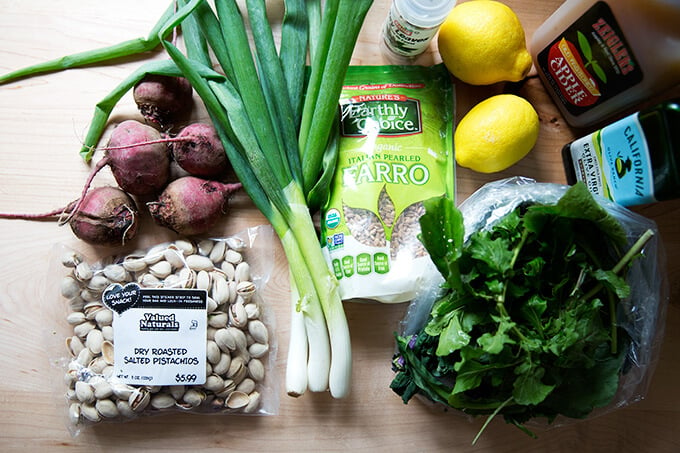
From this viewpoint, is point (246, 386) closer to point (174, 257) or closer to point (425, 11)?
point (174, 257)

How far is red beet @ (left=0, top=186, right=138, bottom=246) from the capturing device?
0.71 meters

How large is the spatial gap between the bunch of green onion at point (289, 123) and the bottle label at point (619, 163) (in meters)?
0.38

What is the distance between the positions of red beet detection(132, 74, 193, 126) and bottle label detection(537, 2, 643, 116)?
0.57 meters

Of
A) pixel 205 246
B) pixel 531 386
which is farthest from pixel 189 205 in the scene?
pixel 531 386

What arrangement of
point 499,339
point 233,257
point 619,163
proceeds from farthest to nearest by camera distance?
1. point 233,257
2. point 619,163
3. point 499,339

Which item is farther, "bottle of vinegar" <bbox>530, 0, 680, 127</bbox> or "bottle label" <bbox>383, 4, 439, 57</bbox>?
"bottle label" <bbox>383, 4, 439, 57</bbox>

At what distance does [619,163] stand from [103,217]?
0.73 m

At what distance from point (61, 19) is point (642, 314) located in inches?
39.1

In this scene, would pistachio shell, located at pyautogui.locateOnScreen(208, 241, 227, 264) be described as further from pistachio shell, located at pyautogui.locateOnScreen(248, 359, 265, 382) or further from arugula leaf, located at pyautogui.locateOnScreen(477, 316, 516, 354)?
arugula leaf, located at pyautogui.locateOnScreen(477, 316, 516, 354)

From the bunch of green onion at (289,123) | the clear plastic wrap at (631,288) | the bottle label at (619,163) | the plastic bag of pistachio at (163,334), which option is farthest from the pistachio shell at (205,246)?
the bottle label at (619,163)

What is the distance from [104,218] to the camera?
2.31ft

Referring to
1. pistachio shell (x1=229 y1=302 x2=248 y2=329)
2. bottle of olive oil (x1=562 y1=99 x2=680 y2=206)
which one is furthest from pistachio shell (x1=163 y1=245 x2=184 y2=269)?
bottle of olive oil (x1=562 y1=99 x2=680 y2=206)

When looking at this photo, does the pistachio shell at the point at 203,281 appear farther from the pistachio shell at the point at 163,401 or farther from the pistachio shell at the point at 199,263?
the pistachio shell at the point at 163,401

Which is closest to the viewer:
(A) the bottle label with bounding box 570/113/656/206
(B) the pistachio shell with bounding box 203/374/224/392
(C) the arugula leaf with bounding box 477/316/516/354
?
(C) the arugula leaf with bounding box 477/316/516/354
